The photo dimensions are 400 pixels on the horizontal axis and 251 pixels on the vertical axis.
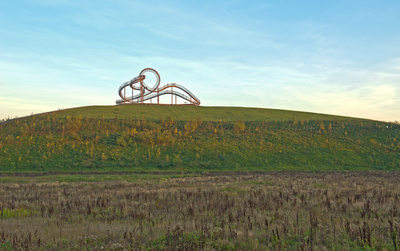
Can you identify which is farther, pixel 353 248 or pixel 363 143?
pixel 363 143

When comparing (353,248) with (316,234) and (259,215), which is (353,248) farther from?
(259,215)

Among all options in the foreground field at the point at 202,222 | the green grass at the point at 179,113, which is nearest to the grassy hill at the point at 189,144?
the green grass at the point at 179,113

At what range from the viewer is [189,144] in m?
39.0

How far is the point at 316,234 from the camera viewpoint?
7.04m

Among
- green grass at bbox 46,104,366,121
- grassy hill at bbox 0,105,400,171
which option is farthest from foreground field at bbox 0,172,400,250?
green grass at bbox 46,104,366,121

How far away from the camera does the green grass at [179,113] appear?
54028 mm

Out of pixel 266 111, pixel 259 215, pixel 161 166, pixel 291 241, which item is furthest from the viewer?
pixel 266 111

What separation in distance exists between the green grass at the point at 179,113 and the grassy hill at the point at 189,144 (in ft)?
3.88

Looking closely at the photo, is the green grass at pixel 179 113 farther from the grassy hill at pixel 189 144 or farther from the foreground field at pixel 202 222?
the foreground field at pixel 202 222

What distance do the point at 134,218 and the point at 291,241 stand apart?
5091 mm

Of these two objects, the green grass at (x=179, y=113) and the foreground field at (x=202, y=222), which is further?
the green grass at (x=179, y=113)

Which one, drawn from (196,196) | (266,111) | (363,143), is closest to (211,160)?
(196,196)

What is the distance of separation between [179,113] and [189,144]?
21.5 meters

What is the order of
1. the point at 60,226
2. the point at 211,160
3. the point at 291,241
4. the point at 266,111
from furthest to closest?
the point at 266,111 < the point at 211,160 < the point at 60,226 < the point at 291,241
